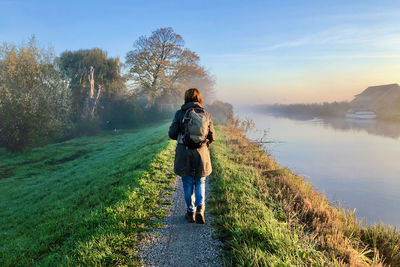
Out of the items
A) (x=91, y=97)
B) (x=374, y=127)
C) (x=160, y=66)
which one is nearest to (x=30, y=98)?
(x=91, y=97)

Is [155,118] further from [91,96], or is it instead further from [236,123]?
[236,123]

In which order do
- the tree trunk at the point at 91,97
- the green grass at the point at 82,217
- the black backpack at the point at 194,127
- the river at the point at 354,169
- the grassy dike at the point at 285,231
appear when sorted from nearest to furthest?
the grassy dike at the point at 285,231 < the green grass at the point at 82,217 < the black backpack at the point at 194,127 < the river at the point at 354,169 < the tree trunk at the point at 91,97

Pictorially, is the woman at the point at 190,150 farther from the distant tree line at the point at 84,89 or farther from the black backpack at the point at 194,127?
the distant tree line at the point at 84,89

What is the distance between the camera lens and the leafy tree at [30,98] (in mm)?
17031

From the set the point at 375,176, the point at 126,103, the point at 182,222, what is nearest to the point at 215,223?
the point at 182,222

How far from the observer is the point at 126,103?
33.6 meters

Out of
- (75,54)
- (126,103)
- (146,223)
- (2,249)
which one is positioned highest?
(75,54)

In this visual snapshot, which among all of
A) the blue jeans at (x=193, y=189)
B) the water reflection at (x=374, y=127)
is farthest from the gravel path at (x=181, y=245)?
the water reflection at (x=374, y=127)

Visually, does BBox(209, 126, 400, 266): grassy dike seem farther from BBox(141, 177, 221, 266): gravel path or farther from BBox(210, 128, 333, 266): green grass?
BBox(141, 177, 221, 266): gravel path

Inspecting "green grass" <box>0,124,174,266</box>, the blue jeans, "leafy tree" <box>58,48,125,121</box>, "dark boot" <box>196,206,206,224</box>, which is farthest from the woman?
"leafy tree" <box>58,48,125,121</box>

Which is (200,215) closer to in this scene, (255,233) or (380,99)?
(255,233)

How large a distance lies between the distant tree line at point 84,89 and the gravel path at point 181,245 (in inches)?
760

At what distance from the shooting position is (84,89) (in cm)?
2966

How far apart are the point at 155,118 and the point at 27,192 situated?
28833 millimetres
